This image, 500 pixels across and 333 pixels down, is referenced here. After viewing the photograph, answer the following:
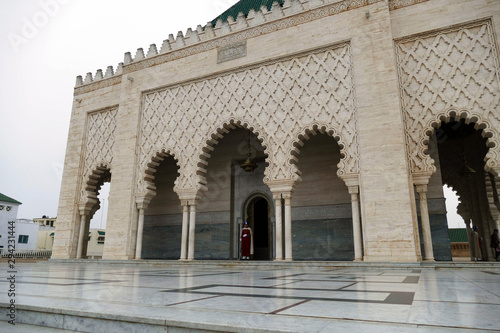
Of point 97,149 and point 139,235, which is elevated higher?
point 97,149

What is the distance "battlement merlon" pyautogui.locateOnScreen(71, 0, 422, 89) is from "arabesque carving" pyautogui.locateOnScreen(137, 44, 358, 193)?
904 millimetres

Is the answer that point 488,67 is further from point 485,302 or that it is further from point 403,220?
point 485,302

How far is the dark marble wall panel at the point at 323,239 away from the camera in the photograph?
6.97 meters

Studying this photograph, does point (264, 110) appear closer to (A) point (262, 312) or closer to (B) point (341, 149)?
(B) point (341, 149)

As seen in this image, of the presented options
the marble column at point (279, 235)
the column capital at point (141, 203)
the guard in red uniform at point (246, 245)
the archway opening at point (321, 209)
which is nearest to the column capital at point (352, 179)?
the marble column at point (279, 235)

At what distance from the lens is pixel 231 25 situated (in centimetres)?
739

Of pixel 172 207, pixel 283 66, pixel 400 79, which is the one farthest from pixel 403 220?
pixel 172 207

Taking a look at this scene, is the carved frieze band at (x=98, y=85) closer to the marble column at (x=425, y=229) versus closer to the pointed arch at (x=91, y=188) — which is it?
the pointed arch at (x=91, y=188)

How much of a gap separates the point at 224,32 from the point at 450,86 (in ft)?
14.9

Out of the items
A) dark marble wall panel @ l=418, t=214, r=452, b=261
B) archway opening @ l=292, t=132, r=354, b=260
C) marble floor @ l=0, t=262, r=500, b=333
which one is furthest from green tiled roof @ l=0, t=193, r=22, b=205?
marble floor @ l=0, t=262, r=500, b=333

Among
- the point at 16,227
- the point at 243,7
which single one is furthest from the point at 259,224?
the point at 16,227

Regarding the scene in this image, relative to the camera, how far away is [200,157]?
7.03 metres

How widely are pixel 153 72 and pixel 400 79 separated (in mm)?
5391

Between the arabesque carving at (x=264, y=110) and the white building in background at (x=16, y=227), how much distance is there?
61.2 ft
